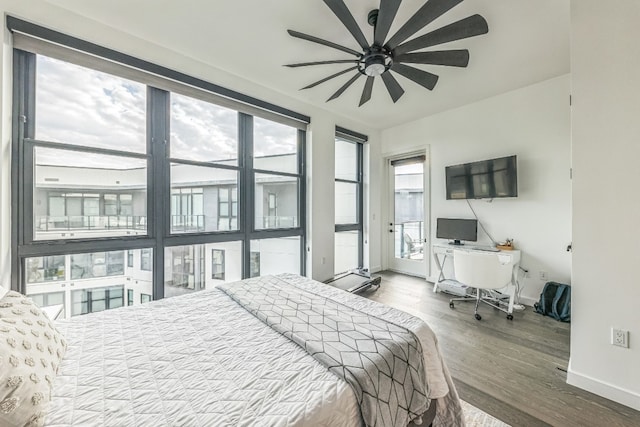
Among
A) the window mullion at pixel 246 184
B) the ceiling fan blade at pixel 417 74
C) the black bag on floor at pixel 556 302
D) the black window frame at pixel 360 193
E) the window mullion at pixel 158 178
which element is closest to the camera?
the ceiling fan blade at pixel 417 74

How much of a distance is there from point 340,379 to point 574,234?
2013mm

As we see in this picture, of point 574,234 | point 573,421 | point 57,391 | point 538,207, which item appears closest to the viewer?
point 57,391

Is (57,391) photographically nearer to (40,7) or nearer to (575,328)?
(40,7)

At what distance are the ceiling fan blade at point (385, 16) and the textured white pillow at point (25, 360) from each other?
7.59 feet

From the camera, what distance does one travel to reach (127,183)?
8.02ft

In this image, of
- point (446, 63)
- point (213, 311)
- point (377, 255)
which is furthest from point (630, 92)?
point (377, 255)

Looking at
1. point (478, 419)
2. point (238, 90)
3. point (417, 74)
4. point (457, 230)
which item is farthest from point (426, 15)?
point (457, 230)

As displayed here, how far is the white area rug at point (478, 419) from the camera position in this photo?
1.51 meters

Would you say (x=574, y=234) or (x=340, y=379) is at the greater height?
(x=574, y=234)

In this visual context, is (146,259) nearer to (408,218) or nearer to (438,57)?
(438,57)

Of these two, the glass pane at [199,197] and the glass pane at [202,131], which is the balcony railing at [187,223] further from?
the glass pane at [202,131]

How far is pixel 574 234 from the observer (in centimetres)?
184

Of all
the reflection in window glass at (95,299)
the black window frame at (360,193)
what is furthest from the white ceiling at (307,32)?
the reflection in window glass at (95,299)

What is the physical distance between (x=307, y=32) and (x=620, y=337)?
330cm
